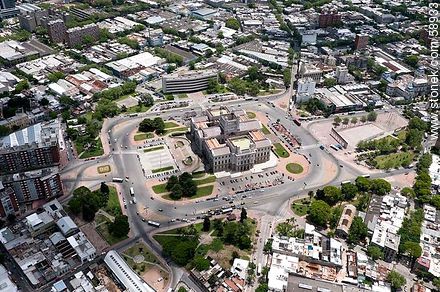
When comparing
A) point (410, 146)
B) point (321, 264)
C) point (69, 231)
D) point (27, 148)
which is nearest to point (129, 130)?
point (27, 148)

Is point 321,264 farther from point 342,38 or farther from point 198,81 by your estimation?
point 342,38

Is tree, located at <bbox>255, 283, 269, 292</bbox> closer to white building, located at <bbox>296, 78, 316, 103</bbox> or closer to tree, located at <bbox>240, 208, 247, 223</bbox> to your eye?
tree, located at <bbox>240, 208, 247, 223</bbox>

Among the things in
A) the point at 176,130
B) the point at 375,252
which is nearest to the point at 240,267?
the point at 375,252

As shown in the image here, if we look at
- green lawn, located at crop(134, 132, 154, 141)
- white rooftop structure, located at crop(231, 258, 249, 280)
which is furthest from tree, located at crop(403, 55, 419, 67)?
white rooftop structure, located at crop(231, 258, 249, 280)

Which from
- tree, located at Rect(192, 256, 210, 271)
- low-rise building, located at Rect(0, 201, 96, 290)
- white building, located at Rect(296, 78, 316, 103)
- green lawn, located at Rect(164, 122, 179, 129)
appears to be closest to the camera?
low-rise building, located at Rect(0, 201, 96, 290)

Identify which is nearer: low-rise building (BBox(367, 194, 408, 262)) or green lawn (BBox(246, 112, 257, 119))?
low-rise building (BBox(367, 194, 408, 262))

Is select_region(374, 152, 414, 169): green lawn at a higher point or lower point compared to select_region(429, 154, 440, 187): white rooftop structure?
higher

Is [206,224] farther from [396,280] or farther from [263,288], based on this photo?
[396,280]

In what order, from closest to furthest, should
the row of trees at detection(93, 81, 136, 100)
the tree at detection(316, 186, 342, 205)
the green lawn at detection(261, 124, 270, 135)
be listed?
1. the tree at detection(316, 186, 342, 205)
2. the green lawn at detection(261, 124, 270, 135)
3. the row of trees at detection(93, 81, 136, 100)
